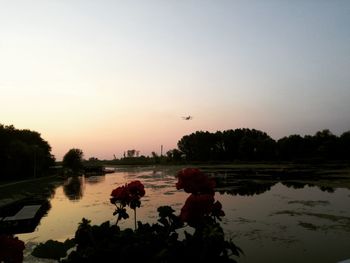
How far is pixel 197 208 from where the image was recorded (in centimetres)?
240

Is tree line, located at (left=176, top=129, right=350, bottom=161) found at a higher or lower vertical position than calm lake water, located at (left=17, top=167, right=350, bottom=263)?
higher

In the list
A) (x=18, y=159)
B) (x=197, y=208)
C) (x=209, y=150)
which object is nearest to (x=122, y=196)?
(x=197, y=208)

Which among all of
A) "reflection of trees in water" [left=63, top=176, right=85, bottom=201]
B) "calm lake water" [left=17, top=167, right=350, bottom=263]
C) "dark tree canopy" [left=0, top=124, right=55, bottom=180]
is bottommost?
"calm lake water" [left=17, top=167, right=350, bottom=263]

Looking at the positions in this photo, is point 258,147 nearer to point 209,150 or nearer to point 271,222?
point 209,150

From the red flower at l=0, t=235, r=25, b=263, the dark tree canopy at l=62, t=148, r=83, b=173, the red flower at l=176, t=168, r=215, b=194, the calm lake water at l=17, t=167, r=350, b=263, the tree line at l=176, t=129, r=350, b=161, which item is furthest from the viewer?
the tree line at l=176, t=129, r=350, b=161

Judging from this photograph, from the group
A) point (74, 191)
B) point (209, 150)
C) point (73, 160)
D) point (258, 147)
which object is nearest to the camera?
point (74, 191)

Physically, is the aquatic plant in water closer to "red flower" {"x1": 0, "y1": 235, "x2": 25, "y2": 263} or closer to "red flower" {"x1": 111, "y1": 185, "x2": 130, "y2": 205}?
"red flower" {"x1": 0, "y1": 235, "x2": 25, "y2": 263}

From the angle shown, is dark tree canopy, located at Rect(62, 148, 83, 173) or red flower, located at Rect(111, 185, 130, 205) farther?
dark tree canopy, located at Rect(62, 148, 83, 173)

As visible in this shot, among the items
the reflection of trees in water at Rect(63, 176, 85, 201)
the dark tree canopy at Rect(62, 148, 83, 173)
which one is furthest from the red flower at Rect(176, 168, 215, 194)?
the dark tree canopy at Rect(62, 148, 83, 173)

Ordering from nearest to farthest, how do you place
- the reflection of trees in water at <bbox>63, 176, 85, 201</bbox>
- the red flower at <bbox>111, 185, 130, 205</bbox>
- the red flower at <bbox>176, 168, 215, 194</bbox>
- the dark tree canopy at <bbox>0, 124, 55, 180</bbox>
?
the red flower at <bbox>176, 168, 215, 194</bbox>, the red flower at <bbox>111, 185, 130, 205</bbox>, the reflection of trees in water at <bbox>63, 176, 85, 201</bbox>, the dark tree canopy at <bbox>0, 124, 55, 180</bbox>

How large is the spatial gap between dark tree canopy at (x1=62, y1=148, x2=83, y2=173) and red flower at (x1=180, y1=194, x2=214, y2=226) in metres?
87.4

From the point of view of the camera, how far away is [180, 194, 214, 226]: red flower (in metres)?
2.40

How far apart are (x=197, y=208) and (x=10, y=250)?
42.7 inches

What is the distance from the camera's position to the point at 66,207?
2600 cm
